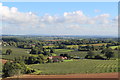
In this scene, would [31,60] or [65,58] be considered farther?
[65,58]

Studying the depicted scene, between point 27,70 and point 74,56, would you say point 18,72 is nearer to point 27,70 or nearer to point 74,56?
point 27,70

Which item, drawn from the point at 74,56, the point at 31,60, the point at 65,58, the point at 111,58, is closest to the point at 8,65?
the point at 31,60

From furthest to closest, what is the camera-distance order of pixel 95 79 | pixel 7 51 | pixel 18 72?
pixel 7 51 → pixel 18 72 → pixel 95 79

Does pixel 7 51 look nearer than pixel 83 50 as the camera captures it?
Yes

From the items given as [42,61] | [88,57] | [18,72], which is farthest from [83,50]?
[18,72]

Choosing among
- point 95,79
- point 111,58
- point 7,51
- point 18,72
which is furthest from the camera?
point 7,51

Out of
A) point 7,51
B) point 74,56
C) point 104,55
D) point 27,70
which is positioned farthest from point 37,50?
point 27,70

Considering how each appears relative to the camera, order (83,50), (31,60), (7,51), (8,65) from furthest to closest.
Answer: (83,50)
(7,51)
(31,60)
(8,65)

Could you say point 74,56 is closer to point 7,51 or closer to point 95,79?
point 7,51

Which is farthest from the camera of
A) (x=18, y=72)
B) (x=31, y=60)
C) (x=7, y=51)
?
(x=7, y=51)
